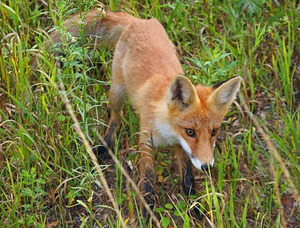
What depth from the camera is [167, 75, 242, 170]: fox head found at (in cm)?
344

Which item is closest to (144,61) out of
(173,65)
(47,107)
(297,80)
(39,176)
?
(173,65)

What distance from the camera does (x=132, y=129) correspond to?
4.34 m

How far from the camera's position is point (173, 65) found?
4207 mm

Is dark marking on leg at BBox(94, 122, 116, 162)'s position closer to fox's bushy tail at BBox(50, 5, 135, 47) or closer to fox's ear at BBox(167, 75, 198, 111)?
fox's bushy tail at BBox(50, 5, 135, 47)

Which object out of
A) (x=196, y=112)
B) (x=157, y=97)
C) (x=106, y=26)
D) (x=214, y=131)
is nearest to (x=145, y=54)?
(x=157, y=97)

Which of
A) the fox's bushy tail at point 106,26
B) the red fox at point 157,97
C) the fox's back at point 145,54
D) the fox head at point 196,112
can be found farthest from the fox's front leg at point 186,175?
the fox's bushy tail at point 106,26

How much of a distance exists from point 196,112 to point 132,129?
3.02 ft

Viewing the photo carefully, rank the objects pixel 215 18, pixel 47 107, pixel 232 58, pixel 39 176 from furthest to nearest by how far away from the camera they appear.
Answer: pixel 215 18 → pixel 232 58 → pixel 47 107 → pixel 39 176

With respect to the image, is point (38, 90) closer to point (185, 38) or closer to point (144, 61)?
point (144, 61)

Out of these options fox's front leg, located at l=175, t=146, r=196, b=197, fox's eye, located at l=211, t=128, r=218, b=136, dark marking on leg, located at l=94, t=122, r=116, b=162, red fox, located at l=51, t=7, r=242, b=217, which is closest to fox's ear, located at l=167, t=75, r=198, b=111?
red fox, located at l=51, t=7, r=242, b=217

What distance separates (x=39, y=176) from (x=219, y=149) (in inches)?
59.3

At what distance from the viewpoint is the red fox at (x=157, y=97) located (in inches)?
138

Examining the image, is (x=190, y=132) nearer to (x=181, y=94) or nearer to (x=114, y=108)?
(x=181, y=94)

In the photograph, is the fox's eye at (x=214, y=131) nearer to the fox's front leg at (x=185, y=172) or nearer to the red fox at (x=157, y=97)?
the red fox at (x=157, y=97)
